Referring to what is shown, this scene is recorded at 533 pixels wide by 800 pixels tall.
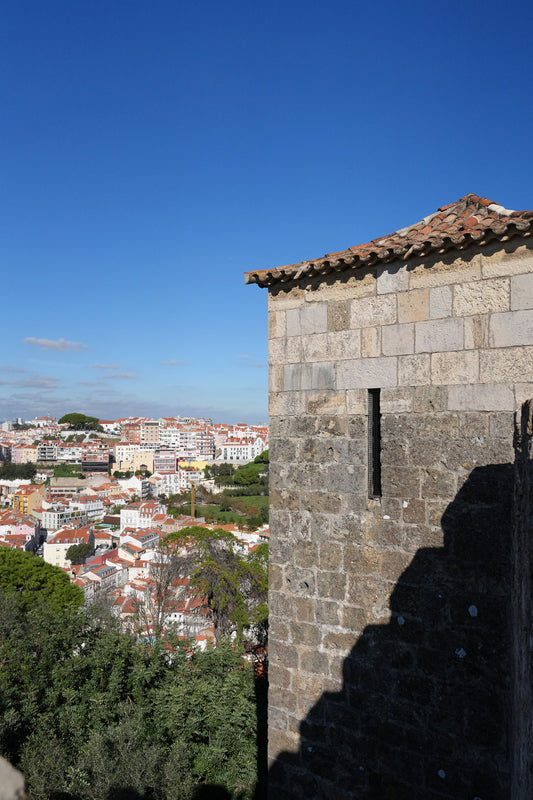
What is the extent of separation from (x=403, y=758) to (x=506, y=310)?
3147 mm

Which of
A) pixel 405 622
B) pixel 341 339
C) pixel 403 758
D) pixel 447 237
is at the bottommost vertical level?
pixel 403 758

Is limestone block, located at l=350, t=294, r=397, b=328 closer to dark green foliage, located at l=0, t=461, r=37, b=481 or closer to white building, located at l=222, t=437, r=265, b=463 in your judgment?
dark green foliage, located at l=0, t=461, r=37, b=481

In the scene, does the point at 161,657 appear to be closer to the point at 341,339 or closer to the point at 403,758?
the point at 403,758

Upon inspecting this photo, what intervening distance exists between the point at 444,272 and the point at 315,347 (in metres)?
1.14

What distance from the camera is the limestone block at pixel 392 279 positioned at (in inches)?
156

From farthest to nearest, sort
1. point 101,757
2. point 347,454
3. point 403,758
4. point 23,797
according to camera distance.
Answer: point 101,757 → point 347,454 → point 403,758 → point 23,797

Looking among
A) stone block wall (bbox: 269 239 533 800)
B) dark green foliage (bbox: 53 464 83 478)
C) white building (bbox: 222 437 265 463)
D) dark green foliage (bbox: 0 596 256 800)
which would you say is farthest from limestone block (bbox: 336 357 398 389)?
white building (bbox: 222 437 265 463)

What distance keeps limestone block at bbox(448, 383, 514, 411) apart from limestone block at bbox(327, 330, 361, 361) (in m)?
0.80

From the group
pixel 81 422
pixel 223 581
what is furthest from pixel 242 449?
pixel 223 581

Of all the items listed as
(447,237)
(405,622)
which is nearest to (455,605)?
(405,622)

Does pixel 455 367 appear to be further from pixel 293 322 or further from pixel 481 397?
pixel 293 322

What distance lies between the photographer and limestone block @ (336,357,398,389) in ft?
13.1

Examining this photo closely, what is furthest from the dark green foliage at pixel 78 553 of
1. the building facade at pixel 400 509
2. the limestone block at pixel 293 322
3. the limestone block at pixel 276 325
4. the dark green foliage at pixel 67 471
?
the limestone block at pixel 293 322

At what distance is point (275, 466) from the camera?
4.58 meters
